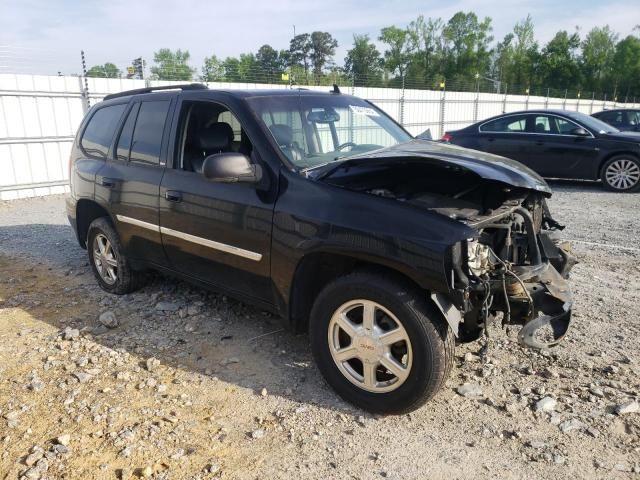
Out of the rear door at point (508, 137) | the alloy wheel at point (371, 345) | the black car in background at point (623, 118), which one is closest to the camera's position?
the alloy wheel at point (371, 345)

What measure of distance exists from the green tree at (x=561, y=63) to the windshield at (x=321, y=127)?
263 ft

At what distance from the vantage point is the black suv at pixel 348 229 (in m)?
2.83

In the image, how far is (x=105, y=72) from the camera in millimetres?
12641

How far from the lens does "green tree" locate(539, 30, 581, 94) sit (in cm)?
7500

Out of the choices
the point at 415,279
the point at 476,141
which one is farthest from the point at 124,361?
the point at 476,141

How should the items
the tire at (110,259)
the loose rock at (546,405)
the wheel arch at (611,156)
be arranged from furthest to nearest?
the wheel arch at (611,156) → the tire at (110,259) → the loose rock at (546,405)

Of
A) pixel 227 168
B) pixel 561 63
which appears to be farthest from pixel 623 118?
pixel 561 63

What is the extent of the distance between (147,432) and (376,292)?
4.98 ft

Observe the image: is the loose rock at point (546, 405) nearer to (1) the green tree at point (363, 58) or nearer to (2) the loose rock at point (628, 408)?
(2) the loose rock at point (628, 408)

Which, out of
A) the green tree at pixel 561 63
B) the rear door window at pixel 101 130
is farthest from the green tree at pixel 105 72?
the green tree at pixel 561 63

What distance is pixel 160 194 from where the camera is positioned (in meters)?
4.09

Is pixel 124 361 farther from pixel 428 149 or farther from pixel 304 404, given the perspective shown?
pixel 428 149

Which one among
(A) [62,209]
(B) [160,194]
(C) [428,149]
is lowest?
(A) [62,209]

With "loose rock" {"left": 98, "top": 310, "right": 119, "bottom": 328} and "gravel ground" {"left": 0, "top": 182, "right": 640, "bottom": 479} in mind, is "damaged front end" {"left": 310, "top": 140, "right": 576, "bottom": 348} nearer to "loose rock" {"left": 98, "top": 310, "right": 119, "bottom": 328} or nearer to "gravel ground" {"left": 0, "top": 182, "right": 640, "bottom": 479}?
"gravel ground" {"left": 0, "top": 182, "right": 640, "bottom": 479}
